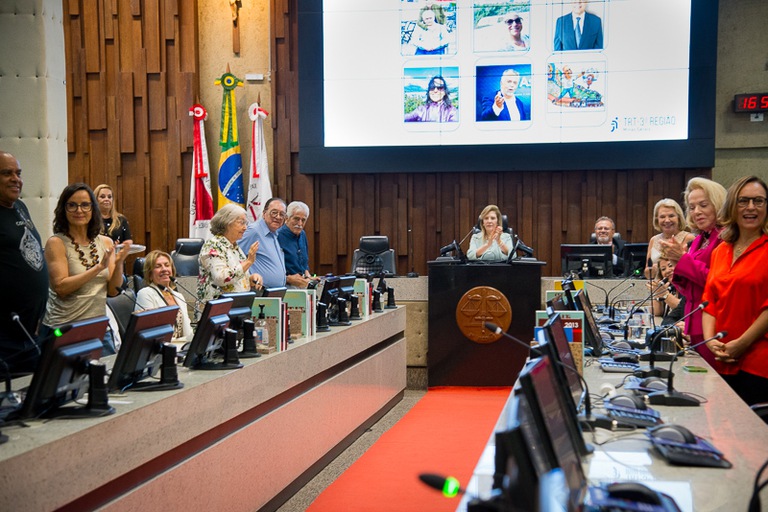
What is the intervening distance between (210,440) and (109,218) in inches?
114

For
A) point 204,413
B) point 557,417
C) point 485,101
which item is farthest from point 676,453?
point 485,101

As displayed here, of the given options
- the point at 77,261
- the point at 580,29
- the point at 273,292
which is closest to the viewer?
the point at 77,261

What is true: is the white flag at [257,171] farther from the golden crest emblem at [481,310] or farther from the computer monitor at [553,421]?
the computer monitor at [553,421]

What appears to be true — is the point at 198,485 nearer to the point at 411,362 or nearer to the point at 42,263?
the point at 42,263

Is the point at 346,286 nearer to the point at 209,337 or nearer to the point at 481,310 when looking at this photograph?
the point at 481,310

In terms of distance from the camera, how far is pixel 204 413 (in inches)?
122

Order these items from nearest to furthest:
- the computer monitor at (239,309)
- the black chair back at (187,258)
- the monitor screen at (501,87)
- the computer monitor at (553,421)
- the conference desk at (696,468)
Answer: the computer monitor at (553,421) → the conference desk at (696,468) → the computer monitor at (239,309) → the black chair back at (187,258) → the monitor screen at (501,87)

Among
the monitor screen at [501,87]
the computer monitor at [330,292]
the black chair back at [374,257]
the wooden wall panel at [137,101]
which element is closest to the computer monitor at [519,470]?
the computer monitor at [330,292]

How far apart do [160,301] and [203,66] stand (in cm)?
597

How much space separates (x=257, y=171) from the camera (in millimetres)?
9242

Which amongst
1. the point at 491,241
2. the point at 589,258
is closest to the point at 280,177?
the point at 491,241

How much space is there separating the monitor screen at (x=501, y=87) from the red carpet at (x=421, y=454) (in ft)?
9.77

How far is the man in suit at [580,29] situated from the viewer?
27.7 feet

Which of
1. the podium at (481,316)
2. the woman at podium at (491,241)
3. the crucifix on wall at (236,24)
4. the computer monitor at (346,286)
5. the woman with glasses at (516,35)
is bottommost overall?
the podium at (481,316)
